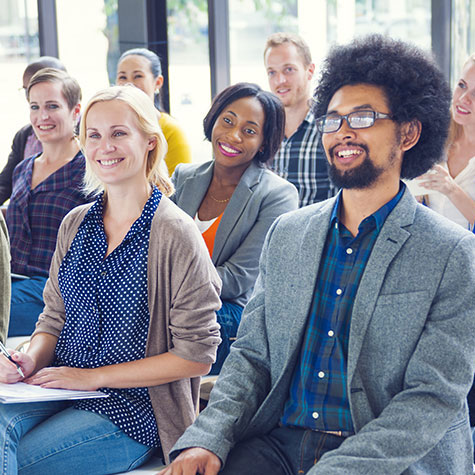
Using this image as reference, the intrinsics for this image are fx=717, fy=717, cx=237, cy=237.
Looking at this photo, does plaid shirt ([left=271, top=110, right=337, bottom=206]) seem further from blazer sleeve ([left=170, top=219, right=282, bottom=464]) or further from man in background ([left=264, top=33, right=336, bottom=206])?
blazer sleeve ([left=170, top=219, right=282, bottom=464])

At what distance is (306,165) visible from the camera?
10.6ft

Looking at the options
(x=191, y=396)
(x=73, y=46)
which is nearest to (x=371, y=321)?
(x=191, y=396)

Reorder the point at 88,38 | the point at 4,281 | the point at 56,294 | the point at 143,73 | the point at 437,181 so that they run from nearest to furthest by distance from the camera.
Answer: the point at 56,294, the point at 4,281, the point at 437,181, the point at 143,73, the point at 88,38

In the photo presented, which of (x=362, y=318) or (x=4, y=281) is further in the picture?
(x=4, y=281)

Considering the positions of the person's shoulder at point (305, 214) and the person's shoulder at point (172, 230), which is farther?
the person's shoulder at point (172, 230)

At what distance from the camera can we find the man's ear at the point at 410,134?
5.18 feet

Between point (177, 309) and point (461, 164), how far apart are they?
4.50 ft

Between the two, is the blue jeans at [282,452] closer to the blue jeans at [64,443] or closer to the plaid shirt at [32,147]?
the blue jeans at [64,443]

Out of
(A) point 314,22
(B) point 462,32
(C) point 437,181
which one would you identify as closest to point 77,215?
(C) point 437,181

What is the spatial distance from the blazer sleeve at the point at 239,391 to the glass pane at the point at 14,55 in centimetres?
347

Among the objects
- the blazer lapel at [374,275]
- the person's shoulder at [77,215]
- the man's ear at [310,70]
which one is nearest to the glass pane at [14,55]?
the man's ear at [310,70]

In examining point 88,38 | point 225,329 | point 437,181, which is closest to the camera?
point 437,181

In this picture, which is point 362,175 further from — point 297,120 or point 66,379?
point 297,120

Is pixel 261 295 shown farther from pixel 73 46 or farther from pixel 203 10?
pixel 73 46
